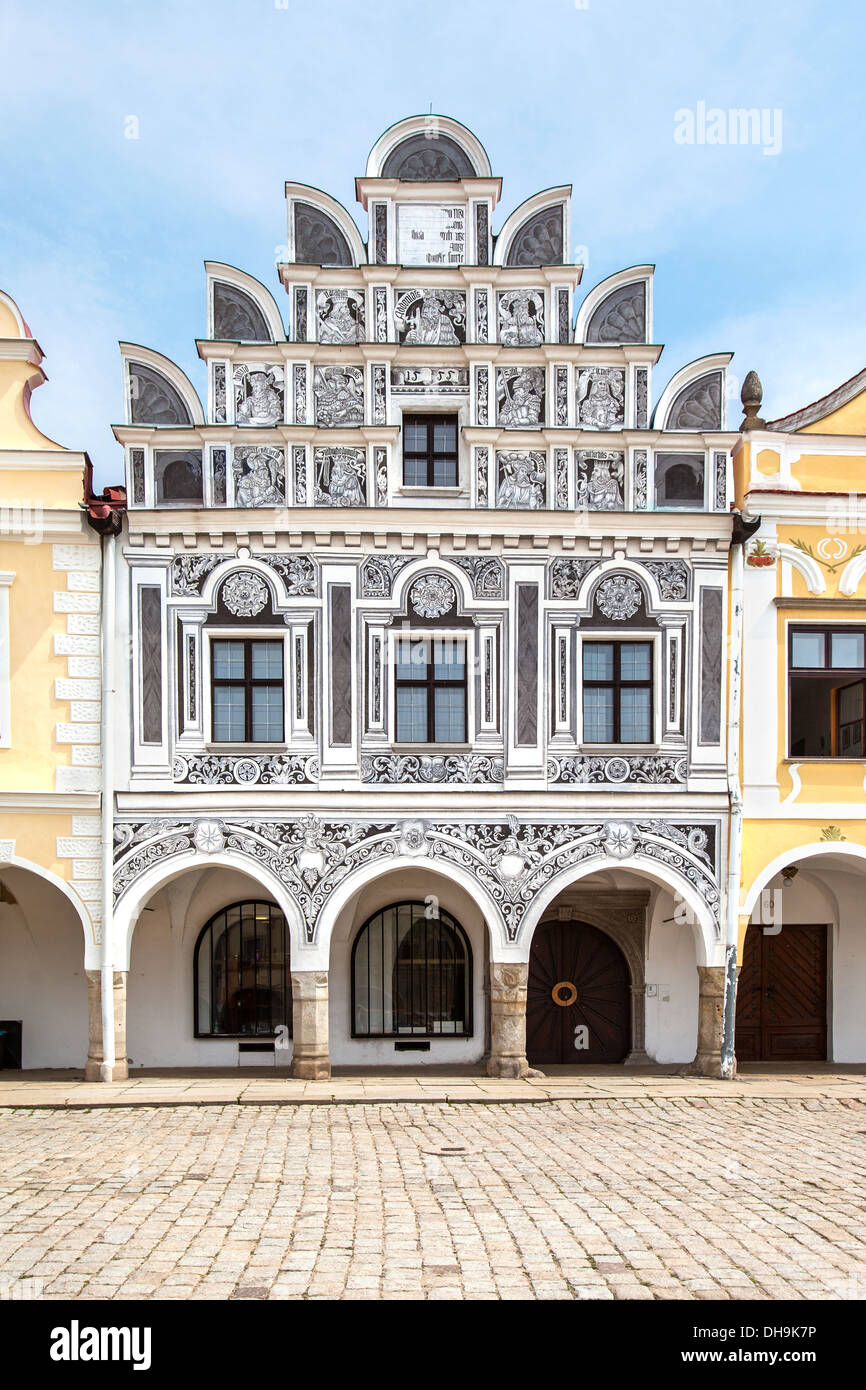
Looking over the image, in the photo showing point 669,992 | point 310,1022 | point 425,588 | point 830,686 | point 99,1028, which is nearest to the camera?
point 99,1028

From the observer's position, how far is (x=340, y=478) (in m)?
14.9

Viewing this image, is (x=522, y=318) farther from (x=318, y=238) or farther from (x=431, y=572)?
(x=431, y=572)

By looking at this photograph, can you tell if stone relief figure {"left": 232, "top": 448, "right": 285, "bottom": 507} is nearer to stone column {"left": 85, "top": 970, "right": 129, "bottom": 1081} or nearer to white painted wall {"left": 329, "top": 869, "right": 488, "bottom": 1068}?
white painted wall {"left": 329, "top": 869, "right": 488, "bottom": 1068}

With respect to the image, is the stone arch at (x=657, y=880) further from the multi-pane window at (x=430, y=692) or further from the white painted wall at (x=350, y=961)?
the multi-pane window at (x=430, y=692)

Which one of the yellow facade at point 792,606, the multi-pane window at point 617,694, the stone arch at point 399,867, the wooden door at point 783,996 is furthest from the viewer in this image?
the wooden door at point 783,996

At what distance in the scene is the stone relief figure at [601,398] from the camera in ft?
49.8

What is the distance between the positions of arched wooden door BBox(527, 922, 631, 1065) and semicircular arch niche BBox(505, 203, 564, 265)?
9166 mm

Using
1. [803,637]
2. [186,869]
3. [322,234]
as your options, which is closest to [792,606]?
[803,637]

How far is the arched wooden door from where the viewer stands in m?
16.6

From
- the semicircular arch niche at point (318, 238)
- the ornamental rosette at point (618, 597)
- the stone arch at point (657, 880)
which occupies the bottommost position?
the stone arch at point (657, 880)

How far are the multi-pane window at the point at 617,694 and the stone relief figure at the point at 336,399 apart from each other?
429 centimetres

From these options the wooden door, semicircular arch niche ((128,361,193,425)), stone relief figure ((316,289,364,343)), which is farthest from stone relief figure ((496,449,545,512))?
the wooden door

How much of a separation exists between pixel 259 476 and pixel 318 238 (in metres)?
3.27

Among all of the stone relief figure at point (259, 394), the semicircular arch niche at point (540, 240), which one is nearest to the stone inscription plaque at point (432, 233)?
the semicircular arch niche at point (540, 240)
